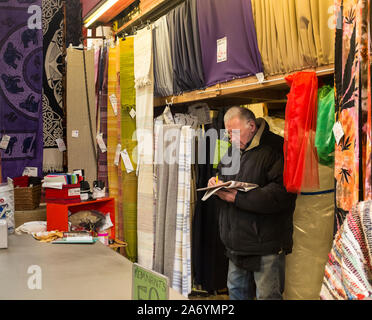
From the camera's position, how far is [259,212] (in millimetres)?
2652

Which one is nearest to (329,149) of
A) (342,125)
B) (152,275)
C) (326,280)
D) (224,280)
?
(342,125)

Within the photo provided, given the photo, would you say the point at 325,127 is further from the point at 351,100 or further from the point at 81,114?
the point at 81,114

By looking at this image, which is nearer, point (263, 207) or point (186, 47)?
point (263, 207)

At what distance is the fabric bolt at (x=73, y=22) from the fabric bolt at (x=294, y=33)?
239cm

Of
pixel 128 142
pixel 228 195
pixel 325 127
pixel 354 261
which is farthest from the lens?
pixel 128 142

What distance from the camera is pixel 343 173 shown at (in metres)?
1.86

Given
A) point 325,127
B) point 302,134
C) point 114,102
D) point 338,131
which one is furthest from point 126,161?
point 338,131

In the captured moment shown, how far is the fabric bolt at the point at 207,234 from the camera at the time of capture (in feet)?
11.2

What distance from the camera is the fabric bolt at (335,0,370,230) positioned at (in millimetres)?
1732

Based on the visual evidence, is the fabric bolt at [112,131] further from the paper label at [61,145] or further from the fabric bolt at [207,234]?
the fabric bolt at [207,234]

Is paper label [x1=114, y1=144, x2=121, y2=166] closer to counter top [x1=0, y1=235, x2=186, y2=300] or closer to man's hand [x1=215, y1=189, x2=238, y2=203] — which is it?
man's hand [x1=215, y1=189, x2=238, y2=203]

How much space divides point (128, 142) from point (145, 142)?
33 cm

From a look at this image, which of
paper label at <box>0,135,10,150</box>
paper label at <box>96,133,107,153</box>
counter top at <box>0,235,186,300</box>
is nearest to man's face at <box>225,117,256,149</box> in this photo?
counter top at <box>0,235,186,300</box>

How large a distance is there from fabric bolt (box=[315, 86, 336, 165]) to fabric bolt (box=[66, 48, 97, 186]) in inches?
108
